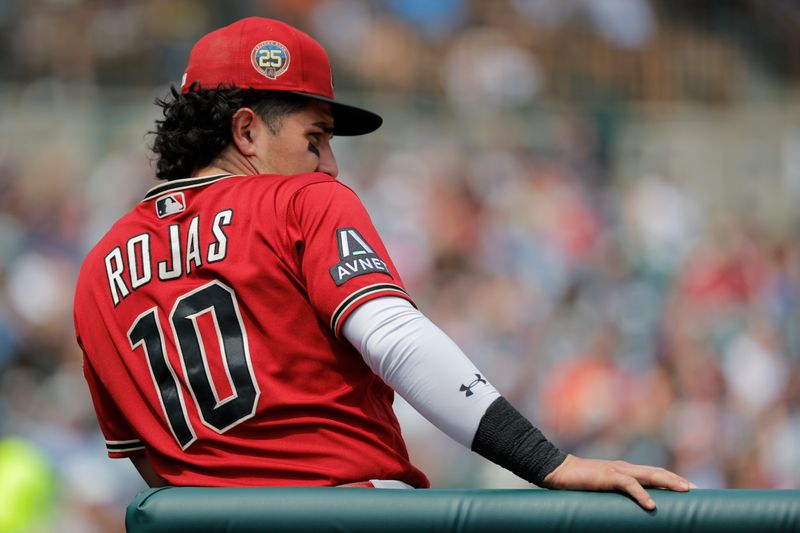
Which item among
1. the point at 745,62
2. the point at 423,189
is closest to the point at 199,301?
the point at 423,189

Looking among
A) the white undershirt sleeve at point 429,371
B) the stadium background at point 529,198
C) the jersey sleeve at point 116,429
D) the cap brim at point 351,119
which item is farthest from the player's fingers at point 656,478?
the stadium background at point 529,198

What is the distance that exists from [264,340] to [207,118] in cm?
53

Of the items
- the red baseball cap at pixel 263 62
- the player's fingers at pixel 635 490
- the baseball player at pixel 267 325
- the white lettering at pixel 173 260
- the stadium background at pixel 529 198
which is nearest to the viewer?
the player's fingers at pixel 635 490

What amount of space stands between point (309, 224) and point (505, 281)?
6.24m

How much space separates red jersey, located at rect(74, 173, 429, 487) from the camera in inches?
77.8

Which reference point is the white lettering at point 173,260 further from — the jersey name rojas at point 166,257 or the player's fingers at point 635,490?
the player's fingers at point 635,490

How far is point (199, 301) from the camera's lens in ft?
6.73

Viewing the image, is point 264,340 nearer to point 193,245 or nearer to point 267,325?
point 267,325

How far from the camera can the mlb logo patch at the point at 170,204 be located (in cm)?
215

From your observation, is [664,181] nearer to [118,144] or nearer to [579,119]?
[579,119]

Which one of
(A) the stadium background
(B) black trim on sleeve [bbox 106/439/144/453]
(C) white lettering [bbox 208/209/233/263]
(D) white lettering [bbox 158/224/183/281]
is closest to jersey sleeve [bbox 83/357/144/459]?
(B) black trim on sleeve [bbox 106/439/144/453]

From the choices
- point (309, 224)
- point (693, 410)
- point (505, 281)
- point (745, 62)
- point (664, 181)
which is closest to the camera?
point (309, 224)

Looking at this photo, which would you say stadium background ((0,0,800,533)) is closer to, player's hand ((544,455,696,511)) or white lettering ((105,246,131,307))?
white lettering ((105,246,131,307))

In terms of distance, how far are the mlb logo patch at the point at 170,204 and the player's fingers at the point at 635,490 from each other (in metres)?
0.97
